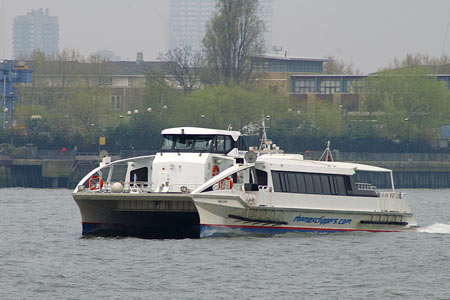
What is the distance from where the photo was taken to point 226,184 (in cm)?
3825

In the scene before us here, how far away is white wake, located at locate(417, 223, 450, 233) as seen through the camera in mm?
46594

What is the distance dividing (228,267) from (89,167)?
6891cm

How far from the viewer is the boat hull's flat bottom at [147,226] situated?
38469 millimetres

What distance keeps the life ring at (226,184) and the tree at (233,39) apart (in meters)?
78.5

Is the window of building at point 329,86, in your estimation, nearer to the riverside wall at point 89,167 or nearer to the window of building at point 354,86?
the window of building at point 354,86

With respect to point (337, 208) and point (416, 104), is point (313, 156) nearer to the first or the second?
point (416, 104)

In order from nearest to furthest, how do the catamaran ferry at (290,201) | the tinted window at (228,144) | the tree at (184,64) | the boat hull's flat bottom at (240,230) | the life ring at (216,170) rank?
the catamaran ferry at (290,201)
the boat hull's flat bottom at (240,230)
the life ring at (216,170)
the tinted window at (228,144)
the tree at (184,64)

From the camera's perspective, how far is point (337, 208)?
136 ft

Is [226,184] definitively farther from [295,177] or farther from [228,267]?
[228,267]

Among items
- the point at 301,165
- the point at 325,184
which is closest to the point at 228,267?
the point at 301,165

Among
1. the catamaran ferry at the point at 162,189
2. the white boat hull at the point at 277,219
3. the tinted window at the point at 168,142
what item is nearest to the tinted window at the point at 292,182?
the white boat hull at the point at 277,219

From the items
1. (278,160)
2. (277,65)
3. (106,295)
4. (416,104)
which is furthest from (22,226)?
(277,65)

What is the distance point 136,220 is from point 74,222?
12.1 meters

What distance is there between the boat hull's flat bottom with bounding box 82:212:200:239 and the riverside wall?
6036cm
